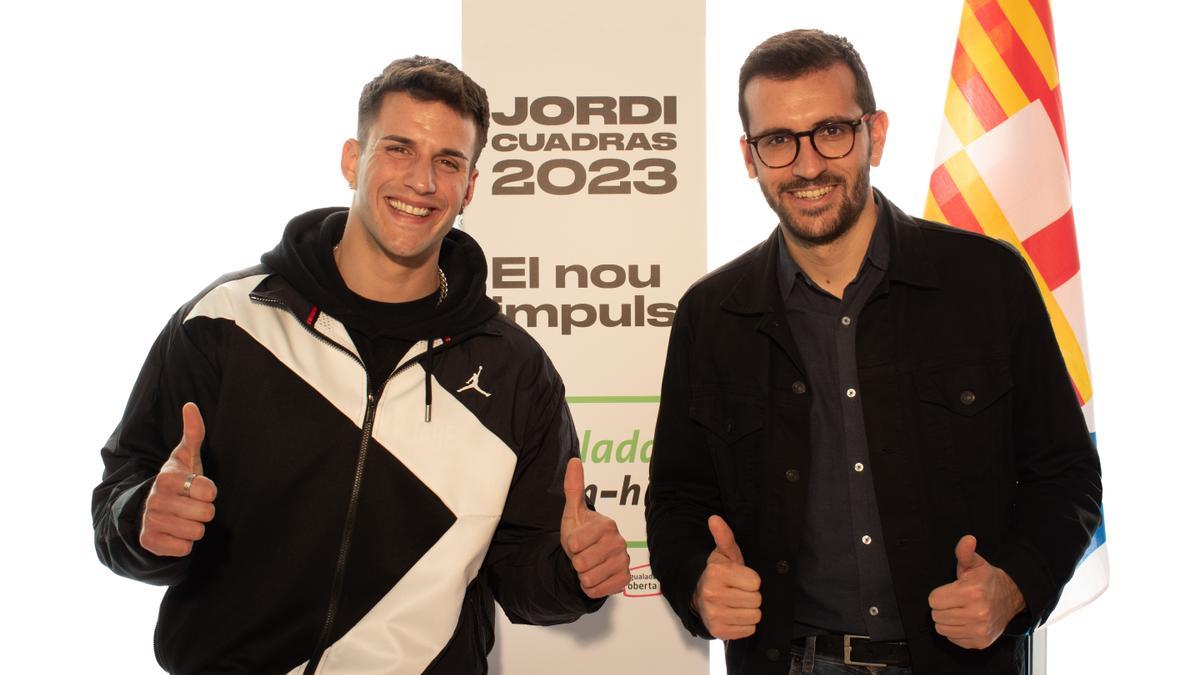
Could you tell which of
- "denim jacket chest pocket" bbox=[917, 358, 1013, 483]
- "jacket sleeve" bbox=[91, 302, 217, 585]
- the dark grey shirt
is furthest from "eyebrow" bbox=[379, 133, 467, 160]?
"denim jacket chest pocket" bbox=[917, 358, 1013, 483]

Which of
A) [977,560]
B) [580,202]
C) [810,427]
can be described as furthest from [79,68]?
[977,560]

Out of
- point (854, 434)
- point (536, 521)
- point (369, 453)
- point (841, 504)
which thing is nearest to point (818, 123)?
point (854, 434)

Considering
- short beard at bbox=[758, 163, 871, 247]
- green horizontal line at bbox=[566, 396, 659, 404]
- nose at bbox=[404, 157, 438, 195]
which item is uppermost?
nose at bbox=[404, 157, 438, 195]

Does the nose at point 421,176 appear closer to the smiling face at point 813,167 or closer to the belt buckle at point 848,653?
the smiling face at point 813,167

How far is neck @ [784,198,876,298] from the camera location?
6.29ft

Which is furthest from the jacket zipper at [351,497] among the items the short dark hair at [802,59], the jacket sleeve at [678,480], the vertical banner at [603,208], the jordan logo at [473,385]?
the vertical banner at [603,208]

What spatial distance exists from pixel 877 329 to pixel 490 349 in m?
0.71

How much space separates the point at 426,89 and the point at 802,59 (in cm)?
70

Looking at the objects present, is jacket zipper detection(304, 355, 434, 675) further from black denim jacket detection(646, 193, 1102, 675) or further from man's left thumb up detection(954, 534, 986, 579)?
man's left thumb up detection(954, 534, 986, 579)

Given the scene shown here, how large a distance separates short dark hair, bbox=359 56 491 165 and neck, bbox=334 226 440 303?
0.22 metres

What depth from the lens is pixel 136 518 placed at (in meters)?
1.61

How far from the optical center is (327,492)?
1.76m

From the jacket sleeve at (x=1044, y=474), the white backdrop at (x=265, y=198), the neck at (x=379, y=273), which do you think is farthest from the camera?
the white backdrop at (x=265, y=198)

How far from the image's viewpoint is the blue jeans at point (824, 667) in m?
1.77
